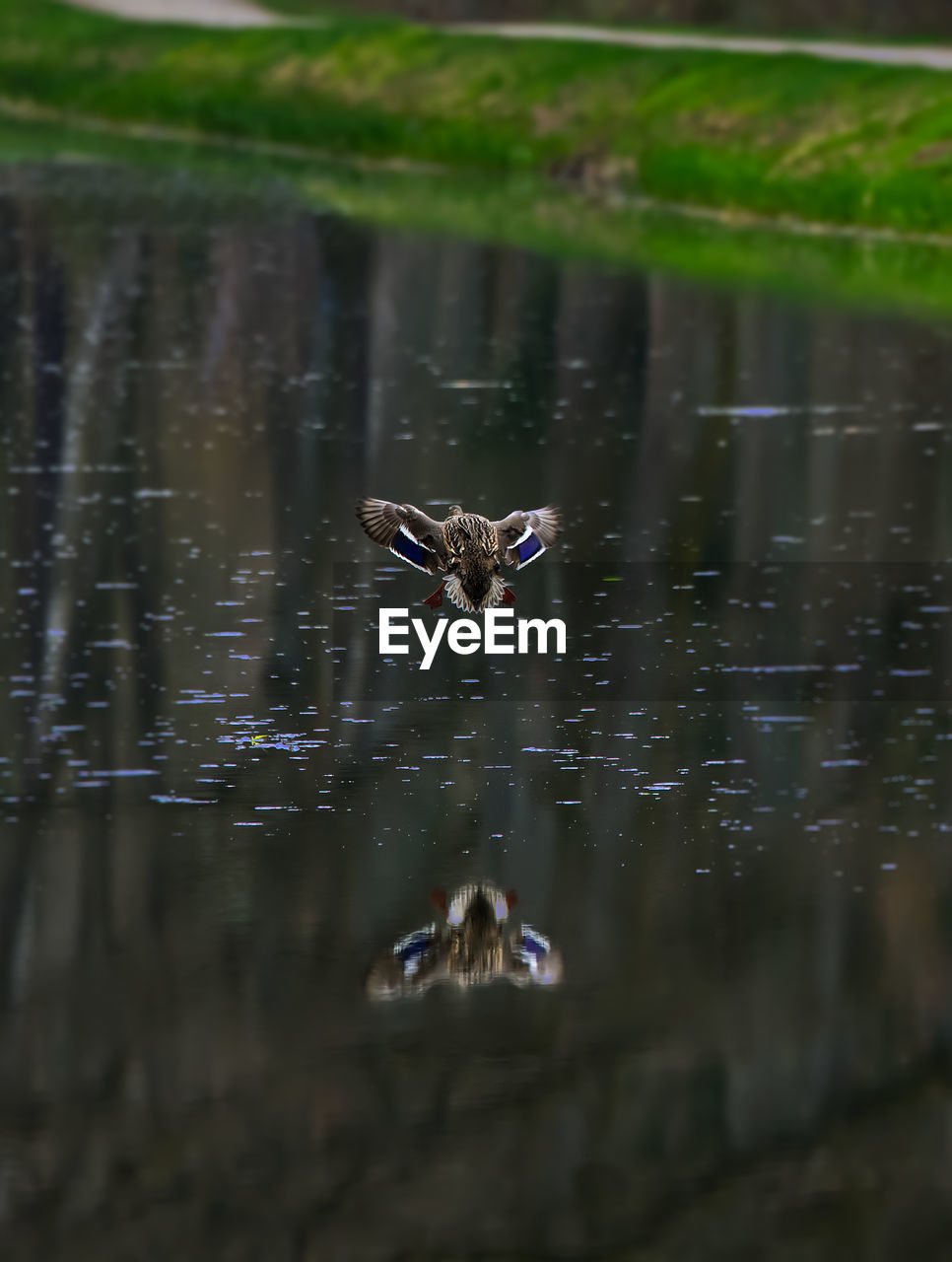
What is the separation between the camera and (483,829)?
28.0 ft

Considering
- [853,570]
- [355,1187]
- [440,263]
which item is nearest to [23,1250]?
[355,1187]

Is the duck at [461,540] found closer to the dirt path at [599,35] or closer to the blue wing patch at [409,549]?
the blue wing patch at [409,549]

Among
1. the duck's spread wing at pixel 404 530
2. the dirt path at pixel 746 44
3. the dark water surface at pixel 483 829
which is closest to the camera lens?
the dark water surface at pixel 483 829

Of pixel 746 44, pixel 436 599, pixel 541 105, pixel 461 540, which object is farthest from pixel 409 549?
pixel 746 44

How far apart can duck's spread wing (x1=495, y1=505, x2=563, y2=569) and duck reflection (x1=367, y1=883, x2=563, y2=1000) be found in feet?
4.80

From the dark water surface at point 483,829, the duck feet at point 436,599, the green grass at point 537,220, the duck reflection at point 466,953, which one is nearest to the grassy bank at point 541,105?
the green grass at point 537,220

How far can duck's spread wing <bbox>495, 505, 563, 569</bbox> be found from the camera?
8875 mm

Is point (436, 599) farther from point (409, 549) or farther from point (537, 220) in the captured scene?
point (537, 220)

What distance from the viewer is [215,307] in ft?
70.1

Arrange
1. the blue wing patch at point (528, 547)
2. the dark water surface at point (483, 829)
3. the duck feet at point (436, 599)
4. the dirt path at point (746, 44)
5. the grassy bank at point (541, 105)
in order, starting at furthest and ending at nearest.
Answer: the dirt path at point (746, 44) < the grassy bank at point (541, 105) < the duck feet at point (436, 599) < the blue wing patch at point (528, 547) < the dark water surface at point (483, 829)

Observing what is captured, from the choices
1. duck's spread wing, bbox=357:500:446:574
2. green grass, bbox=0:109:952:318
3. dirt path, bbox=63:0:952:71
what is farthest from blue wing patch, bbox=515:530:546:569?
dirt path, bbox=63:0:952:71

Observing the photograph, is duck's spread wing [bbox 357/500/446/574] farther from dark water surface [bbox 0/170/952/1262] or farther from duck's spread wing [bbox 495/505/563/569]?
dark water surface [bbox 0/170/952/1262]

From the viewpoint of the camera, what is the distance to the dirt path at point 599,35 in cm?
3284

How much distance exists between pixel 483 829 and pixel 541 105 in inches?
1000
